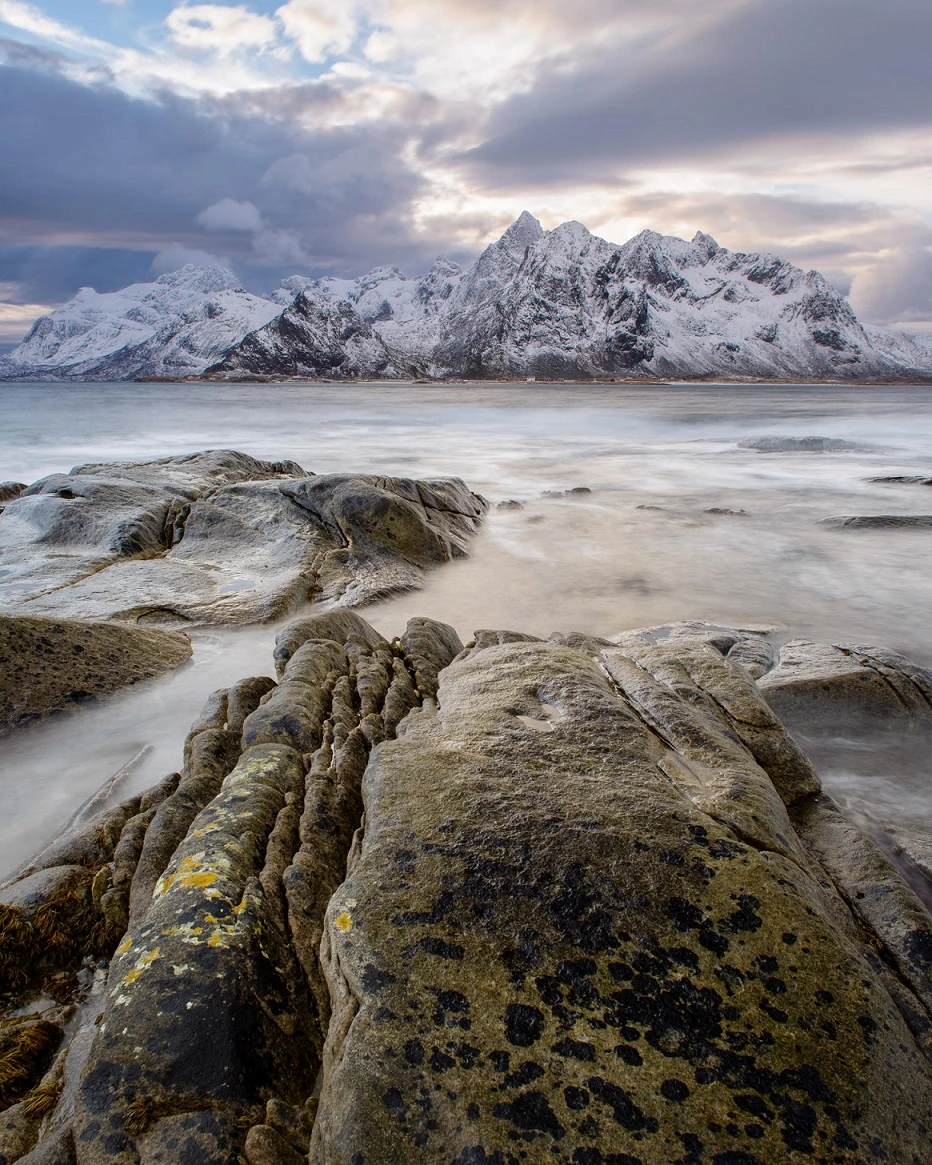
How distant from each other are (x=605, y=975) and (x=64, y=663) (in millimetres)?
5355

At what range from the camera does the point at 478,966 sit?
7.50ft

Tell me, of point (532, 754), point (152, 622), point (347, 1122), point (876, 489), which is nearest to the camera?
point (347, 1122)

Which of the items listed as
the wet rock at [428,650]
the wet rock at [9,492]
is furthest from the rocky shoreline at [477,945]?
the wet rock at [9,492]

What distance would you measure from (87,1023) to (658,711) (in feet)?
9.89

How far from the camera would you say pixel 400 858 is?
2666 mm

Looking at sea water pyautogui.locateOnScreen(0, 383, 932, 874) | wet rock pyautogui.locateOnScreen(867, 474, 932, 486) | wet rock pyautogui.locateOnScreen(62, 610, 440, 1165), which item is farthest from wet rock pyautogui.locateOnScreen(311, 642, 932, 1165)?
wet rock pyautogui.locateOnScreen(867, 474, 932, 486)

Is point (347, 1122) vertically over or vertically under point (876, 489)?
over

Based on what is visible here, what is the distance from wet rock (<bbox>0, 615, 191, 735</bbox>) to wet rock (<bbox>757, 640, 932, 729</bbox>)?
5.54 meters

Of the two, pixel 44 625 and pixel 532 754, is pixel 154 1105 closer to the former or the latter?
pixel 532 754

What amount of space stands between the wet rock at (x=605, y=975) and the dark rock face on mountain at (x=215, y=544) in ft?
18.1

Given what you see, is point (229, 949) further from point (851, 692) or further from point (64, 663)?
point (851, 692)

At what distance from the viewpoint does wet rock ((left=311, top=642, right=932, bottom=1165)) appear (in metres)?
1.92

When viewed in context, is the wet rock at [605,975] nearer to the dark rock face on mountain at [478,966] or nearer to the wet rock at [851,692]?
the dark rock face on mountain at [478,966]

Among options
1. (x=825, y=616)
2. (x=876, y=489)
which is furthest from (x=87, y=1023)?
(x=876, y=489)
